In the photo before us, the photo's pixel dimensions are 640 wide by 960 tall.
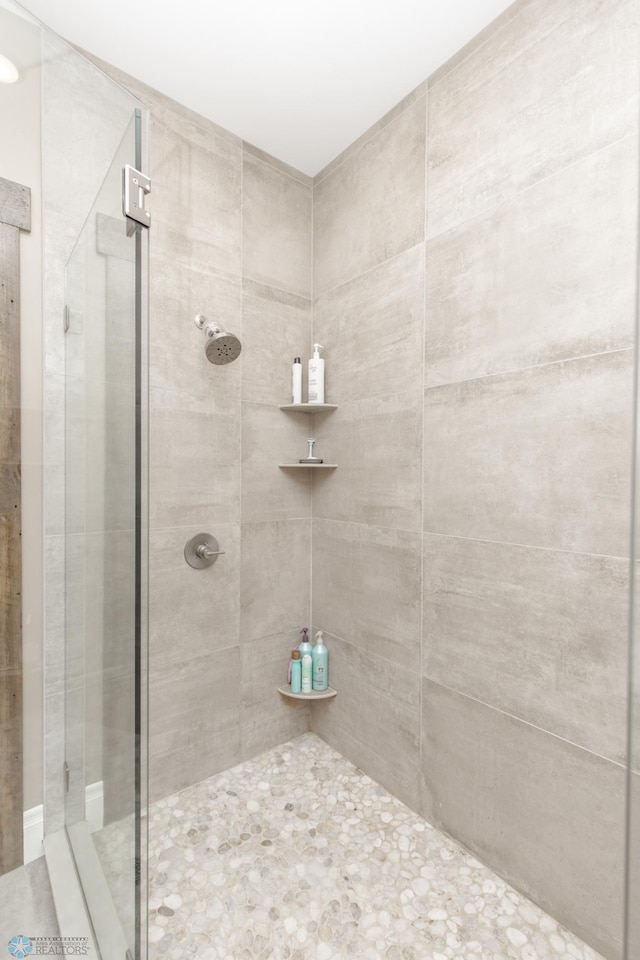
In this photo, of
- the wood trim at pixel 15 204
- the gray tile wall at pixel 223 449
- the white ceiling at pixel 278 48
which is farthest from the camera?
the gray tile wall at pixel 223 449

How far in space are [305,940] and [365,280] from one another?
6.23 feet

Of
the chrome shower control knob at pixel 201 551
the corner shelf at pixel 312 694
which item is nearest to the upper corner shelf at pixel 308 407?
the chrome shower control knob at pixel 201 551

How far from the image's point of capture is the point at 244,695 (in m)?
1.76

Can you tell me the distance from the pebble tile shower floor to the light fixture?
1875 millimetres

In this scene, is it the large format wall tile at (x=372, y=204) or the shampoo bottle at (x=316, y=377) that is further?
the shampoo bottle at (x=316, y=377)

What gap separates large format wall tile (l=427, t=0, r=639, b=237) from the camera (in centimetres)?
102

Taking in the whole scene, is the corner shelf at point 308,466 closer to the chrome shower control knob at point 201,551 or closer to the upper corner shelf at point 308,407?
the upper corner shelf at point 308,407

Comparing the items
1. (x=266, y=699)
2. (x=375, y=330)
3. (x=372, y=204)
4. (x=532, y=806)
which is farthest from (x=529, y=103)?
(x=266, y=699)

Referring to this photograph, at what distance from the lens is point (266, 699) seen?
183 cm

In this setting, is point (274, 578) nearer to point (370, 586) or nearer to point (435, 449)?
point (370, 586)

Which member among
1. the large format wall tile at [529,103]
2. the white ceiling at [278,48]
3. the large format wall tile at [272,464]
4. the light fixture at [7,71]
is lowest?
the large format wall tile at [272,464]

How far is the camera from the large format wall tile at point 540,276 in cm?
102

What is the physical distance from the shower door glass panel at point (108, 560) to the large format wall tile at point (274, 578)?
655 mm

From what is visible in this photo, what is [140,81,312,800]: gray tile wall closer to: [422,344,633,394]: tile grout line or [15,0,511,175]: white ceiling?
[15,0,511,175]: white ceiling
